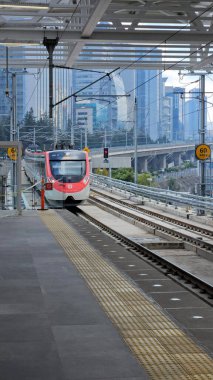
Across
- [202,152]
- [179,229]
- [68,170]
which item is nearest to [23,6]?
[179,229]

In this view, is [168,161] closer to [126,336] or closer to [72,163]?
[72,163]

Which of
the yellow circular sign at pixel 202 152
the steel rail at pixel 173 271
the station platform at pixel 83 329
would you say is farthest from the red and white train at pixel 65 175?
the station platform at pixel 83 329

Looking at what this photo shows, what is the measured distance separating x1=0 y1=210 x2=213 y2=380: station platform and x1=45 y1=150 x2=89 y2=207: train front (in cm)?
1627

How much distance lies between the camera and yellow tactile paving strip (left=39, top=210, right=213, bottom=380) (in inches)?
209

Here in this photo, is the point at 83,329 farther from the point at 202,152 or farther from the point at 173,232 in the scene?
the point at 202,152

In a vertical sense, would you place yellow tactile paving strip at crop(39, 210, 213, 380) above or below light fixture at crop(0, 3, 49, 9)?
below

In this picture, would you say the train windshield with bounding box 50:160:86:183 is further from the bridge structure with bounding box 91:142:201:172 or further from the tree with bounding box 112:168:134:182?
the tree with bounding box 112:168:134:182

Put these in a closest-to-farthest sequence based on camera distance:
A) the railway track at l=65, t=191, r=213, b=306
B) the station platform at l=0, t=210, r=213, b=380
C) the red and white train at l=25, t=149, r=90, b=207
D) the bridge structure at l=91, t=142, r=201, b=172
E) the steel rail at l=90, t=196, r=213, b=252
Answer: the station platform at l=0, t=210, r=213, b=380, the railway track at l=65, t=191, r=213, b=306, the steel rail at l=90, t=196, r=213, b=252, the red and white train at l=25, t=149, r=90, b=207, the bridge structure at l=91, t=142, r=201, b=172

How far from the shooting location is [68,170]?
91.6 ft

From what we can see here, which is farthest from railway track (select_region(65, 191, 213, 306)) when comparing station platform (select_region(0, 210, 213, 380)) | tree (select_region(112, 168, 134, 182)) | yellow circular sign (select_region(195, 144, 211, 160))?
tree (select_region(112, 168, 134, 182))

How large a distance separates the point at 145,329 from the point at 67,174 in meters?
21.4

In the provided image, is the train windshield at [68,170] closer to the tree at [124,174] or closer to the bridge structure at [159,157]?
the bridge structure at [159,157]

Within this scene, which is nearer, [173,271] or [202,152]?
[173,271]

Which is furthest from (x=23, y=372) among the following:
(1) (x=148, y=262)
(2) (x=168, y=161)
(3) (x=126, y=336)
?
(2) (x=168, y=161)
